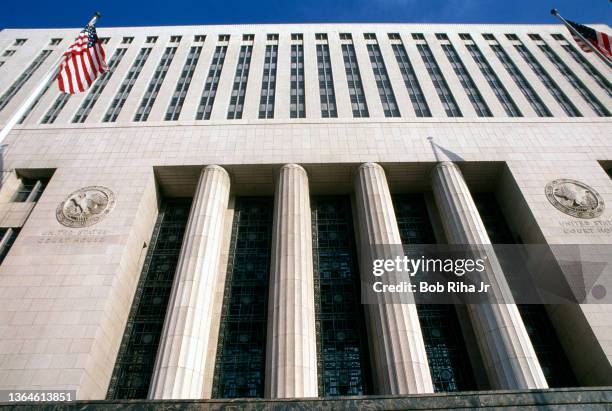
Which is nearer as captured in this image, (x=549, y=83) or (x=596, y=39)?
(x=596, y=39)

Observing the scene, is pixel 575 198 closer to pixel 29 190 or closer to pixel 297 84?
pixel 297 84

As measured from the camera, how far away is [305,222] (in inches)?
885

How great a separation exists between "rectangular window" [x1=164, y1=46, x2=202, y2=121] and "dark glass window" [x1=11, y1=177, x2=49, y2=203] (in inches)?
380

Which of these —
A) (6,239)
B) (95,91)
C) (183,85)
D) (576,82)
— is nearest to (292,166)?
(183,85)

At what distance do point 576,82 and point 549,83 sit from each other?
225 cm

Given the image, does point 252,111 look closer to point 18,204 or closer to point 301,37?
point 301,37

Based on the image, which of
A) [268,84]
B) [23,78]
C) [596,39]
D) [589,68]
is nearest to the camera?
[596,39]

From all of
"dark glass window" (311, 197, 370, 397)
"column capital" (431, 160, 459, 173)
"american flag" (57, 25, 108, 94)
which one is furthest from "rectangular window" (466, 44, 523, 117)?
"american flag" (57, 25, 108, 94)

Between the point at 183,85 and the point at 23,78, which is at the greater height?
the point at 23,78

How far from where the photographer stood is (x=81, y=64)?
804 inches

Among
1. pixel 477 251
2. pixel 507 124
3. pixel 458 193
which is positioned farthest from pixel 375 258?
pixel 507 124

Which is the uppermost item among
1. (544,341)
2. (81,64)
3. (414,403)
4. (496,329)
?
(81,64)

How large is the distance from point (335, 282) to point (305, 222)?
392cm

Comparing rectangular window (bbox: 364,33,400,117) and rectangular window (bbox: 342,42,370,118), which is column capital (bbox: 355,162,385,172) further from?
rectangular window (bbox: 364,33,400,117)
